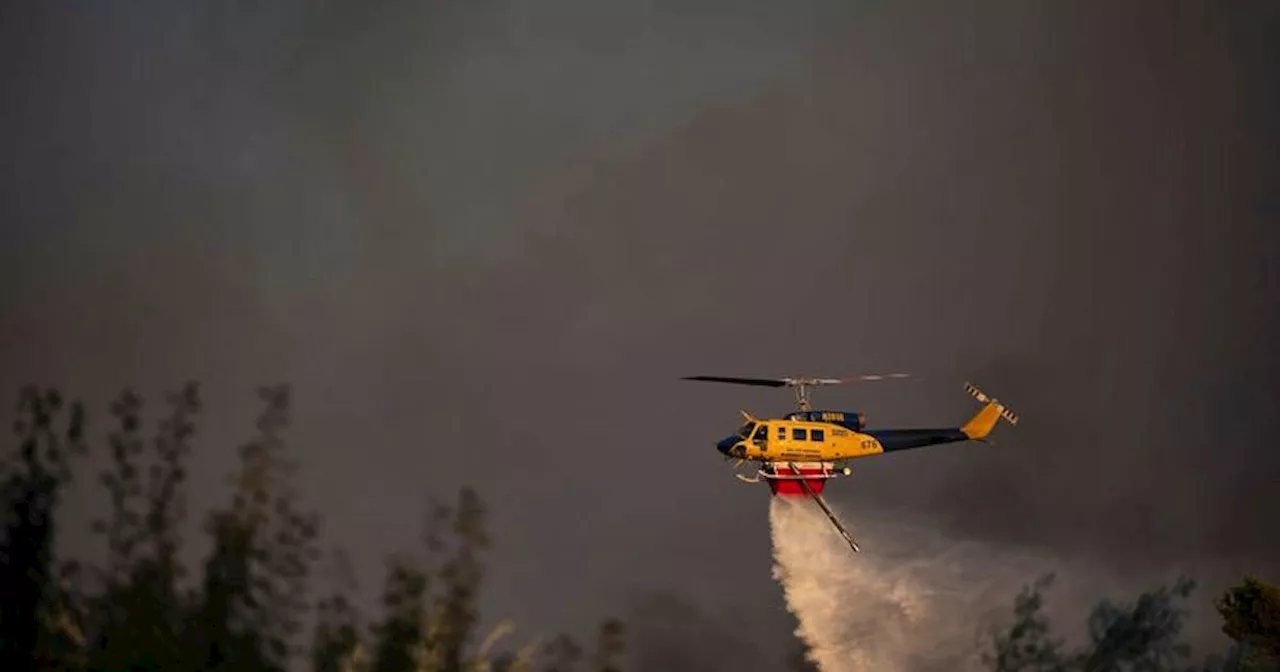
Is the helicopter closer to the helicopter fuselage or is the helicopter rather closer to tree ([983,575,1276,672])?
the helicopter fuselage

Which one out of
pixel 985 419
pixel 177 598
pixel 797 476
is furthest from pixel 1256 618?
pixel 177 598

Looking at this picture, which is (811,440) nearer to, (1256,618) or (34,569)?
(1256,618)

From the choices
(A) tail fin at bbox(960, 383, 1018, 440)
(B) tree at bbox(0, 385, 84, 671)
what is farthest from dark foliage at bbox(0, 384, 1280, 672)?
(A) tail fin at bbox(960, 383, 1018, 440)

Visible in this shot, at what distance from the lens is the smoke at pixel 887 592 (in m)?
33.8

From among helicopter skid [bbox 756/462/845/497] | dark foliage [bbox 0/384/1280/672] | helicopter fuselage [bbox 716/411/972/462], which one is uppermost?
helicopter fuselage [bbox 716/411/972/462]

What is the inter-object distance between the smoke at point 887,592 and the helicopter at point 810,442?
2.77 ft

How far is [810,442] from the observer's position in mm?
31469

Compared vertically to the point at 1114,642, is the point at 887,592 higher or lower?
higher

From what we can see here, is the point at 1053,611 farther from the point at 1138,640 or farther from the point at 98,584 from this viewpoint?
the point at 98,584

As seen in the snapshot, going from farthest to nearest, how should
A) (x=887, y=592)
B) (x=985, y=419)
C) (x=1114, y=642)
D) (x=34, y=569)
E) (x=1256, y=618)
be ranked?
(x=1114, y=642) < (x=887, y=592) < (x=985, y=419) < (x=1256, y=618) < (x=34, y=569)

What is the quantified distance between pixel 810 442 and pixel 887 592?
15.4ft

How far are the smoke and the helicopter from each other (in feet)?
2.77

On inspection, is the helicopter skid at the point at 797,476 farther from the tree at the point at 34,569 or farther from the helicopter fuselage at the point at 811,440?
the tree at the point at 34,569

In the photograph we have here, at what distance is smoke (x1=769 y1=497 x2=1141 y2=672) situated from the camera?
111 ft
